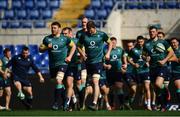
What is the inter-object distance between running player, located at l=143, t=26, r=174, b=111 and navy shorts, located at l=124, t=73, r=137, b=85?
9.38 feet

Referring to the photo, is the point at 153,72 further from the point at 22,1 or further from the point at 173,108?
the point at 22,1

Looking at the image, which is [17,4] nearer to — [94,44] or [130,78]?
[130,78]

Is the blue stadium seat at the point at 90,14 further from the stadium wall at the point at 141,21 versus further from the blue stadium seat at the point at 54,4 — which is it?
the blue stadium seat at the point at 54,4

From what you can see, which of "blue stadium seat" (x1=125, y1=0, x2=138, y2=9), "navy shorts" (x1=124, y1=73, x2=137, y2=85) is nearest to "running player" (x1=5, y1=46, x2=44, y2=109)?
"navy shorts" (x1=124, y1=73, x2=137, y2=85)

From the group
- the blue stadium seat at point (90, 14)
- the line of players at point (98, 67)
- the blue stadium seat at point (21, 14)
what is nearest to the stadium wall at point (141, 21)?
the blue stadium seat at point (90, 14)

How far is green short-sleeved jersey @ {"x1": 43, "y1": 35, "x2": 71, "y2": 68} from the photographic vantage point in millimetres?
16016

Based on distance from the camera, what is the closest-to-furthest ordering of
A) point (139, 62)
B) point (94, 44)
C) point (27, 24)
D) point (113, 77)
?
point (94, 44)
point (139, 62)
point (113, 77)
point (27, 24)

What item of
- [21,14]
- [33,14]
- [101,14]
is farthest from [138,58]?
Answer: [21,14]

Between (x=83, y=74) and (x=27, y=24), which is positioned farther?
(x=27, y=24)

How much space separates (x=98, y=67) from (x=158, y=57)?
1.54 meters

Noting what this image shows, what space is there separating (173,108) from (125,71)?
173 centimetres

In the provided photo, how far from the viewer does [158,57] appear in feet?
54.2

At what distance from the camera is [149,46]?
16594mm

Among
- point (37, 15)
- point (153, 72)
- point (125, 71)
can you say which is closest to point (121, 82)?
point (125, 71)
